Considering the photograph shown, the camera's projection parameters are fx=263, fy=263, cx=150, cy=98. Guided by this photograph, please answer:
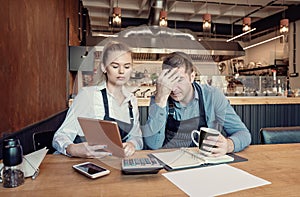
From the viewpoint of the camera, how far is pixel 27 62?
165 centimetres

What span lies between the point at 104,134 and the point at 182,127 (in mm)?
440

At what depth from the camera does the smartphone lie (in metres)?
0.84

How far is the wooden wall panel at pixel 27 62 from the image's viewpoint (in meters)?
1.26

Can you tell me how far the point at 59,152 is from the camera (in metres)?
1.14

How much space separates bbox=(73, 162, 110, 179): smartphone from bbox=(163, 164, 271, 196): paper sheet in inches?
8.2

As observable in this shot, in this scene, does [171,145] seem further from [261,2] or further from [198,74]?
[261,2]

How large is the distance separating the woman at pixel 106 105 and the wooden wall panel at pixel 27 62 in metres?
0.35

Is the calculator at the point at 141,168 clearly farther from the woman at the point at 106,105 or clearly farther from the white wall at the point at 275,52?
the white wall at the point at 275,52

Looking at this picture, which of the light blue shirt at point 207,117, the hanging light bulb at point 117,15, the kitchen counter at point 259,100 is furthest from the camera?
the hanging light bulb at point 117,15

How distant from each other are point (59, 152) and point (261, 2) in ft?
21.1

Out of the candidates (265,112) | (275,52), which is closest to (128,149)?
(265,112)

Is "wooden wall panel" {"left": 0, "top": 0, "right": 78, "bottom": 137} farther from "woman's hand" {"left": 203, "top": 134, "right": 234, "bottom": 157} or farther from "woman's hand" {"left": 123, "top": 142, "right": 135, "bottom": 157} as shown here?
"woman's hand" {"left": 203, "top": 134, "right": 234, "bottom": 157}

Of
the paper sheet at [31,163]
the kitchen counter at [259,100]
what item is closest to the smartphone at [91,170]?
the paper sheet at [31,163]

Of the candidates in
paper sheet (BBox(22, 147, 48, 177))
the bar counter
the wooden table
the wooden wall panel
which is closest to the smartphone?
the wooden table
